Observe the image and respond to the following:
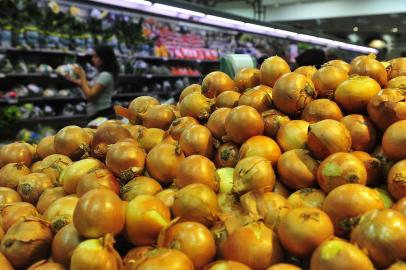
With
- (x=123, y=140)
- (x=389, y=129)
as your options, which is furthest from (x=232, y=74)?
(x=389, y=129)

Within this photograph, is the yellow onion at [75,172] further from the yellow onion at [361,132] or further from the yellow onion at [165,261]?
the yellow onion at [361,132]

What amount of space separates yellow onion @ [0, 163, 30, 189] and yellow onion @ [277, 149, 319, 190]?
3.15ft

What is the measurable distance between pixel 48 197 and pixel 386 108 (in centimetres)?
106

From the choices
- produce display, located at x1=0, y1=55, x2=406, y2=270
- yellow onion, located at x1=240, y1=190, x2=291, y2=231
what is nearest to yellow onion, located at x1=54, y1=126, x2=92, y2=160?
produce display, located at x1=0, y1=55, x2=406, y2=270

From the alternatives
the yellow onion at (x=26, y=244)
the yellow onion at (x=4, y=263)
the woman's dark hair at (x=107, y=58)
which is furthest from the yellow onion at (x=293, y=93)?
the woman's dark hair at (x=107, y=58)

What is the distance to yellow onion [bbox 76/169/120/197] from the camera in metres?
1.20

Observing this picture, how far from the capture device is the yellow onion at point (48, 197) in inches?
52.1

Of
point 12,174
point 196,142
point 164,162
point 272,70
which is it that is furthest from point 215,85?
point 12,174

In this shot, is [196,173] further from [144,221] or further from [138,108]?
[138,108]

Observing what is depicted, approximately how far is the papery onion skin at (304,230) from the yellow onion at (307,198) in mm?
115

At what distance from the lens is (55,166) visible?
150 centimetres

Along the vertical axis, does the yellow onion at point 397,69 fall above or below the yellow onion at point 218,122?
above

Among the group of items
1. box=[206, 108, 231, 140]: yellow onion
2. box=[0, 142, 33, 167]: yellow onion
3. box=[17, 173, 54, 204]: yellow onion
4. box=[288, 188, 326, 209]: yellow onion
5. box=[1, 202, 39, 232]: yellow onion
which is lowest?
box=[1, 202, 39, 232]: yellow onion

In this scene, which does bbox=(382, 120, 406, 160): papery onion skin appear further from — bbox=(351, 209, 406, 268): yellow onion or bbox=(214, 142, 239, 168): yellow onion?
bbox=(214, 142, 239, 168): yellow onion
